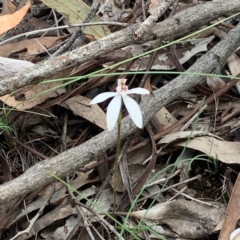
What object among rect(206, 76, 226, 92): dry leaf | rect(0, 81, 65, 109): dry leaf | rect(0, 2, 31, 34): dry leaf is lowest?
rect(206, 76, 226, 92): dry leaf

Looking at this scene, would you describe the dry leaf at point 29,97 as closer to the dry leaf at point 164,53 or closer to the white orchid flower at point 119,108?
the dry leaf at point 164,53

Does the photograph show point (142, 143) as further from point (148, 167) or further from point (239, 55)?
point (239, 55)

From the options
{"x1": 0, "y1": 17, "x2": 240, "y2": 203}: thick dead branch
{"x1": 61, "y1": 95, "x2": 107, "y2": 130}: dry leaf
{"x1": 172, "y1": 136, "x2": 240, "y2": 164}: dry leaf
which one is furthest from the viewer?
{"x1": 61, "y1": 95, "x2": 107, "y2": 130}: dry leaf

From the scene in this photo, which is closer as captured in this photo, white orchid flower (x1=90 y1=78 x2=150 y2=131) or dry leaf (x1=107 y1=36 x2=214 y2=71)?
white orchid flower (x1=90 y1=78 x2=150 y2=131)

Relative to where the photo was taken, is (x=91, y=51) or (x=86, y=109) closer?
(x=91, y=51)

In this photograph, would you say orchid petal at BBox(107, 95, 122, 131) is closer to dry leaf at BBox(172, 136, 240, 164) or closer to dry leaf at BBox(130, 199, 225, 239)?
dry leaf at BBox(130, 199, 225, 239)

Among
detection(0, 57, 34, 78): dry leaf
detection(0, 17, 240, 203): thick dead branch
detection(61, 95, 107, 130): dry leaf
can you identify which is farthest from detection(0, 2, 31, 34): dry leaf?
detection(0, 17, 240, 203): thick dead branch

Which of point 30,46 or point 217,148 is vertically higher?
point 30,46

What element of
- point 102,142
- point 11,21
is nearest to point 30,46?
point 11,21

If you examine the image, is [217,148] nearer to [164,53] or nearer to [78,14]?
[164,53]
